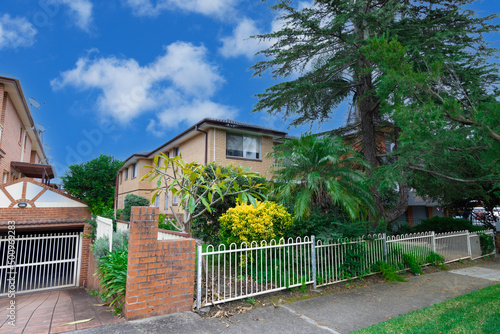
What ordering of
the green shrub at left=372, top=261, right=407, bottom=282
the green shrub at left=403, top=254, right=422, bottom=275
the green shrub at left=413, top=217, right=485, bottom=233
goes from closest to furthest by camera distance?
the green shrub at left=372, top=261, right=407, bottom=282
the green shrub at left=403, top=254, right=422, bottom=275
the green shrub at left=413, top=217, right=485, bottom=233

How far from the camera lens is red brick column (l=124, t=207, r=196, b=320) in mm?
4516

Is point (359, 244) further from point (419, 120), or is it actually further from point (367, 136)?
point (367, 136)

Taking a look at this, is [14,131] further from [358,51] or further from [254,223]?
[358,51]

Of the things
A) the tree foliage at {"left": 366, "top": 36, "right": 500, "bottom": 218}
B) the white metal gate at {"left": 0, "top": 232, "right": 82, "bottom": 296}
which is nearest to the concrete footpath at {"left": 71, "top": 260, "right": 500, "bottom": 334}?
the tree foliage at {"left": 366, "top": 36, "right": 500, "bottom": 218}

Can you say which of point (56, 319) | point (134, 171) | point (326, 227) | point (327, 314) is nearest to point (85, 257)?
point (56, 319)

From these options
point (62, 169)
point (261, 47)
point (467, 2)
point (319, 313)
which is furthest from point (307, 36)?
point (62, 169)

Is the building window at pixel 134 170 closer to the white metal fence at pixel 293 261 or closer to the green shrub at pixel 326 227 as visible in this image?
the white metal fence at pixel 293 261

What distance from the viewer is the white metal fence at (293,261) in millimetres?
5559

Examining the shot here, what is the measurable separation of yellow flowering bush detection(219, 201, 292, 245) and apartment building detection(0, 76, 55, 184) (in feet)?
37.9

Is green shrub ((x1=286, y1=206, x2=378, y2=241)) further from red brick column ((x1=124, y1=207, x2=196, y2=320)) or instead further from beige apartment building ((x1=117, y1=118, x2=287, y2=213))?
beige apartment building ((x1=117, y1=118, x2=287, y2=213))

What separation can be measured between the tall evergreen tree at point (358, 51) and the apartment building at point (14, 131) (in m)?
11.2

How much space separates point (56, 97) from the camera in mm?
16375

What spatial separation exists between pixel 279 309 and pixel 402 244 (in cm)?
563

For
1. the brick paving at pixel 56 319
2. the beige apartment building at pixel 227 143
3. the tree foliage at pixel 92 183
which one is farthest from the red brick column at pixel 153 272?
the tree foliage at pixel 92 183
